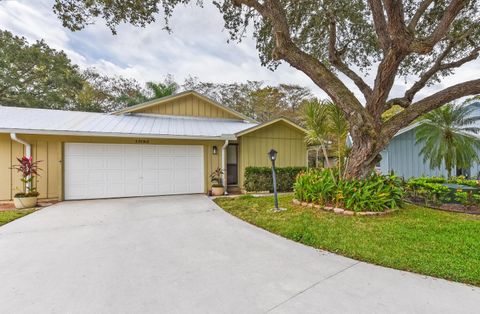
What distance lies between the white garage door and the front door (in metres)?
1.39

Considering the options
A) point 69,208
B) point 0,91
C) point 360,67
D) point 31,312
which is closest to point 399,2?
point 360,67

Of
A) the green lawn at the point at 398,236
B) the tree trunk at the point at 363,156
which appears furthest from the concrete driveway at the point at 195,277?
the tree trunk at the point at 363,156

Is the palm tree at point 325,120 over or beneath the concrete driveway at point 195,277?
over

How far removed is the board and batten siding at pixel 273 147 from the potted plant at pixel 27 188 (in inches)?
285

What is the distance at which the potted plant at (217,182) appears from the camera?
9.30 metres

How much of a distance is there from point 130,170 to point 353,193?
7.72 metres

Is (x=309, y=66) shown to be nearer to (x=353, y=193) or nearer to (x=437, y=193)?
(x=353, y=193)

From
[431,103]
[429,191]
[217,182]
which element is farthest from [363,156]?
[217,182]

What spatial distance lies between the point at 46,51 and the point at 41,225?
19.8 m

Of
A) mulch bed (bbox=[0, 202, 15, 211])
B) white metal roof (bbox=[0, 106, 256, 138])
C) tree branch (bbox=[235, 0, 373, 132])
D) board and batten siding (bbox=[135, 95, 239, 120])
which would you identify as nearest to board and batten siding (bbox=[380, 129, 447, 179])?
tree branch (bbox=[235, 0, 373, 132])

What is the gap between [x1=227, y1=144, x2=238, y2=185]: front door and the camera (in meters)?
10.6

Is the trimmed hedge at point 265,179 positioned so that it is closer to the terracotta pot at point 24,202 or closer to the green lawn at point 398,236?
the green lawn at point 398,236

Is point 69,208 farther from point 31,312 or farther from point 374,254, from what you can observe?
point 374,254

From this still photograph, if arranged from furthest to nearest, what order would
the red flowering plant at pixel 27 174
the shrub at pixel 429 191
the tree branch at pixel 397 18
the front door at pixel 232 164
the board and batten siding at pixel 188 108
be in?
1. the board and batten siding at pixel 188 108
2. the front door at pixel 232 164
3. the red flowering plant at pixel 27 174
4. the shrub at pixel 429 191
5. the tree branch at pixel 397 18
